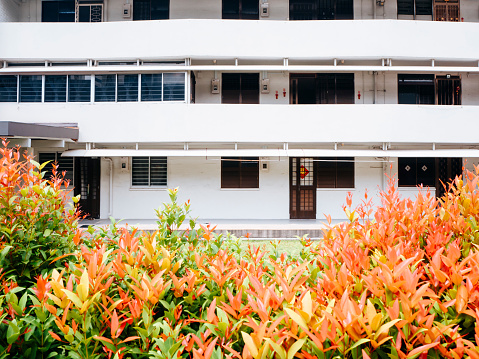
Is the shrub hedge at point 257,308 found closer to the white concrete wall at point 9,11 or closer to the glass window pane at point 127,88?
the glass window pane at point 127,88

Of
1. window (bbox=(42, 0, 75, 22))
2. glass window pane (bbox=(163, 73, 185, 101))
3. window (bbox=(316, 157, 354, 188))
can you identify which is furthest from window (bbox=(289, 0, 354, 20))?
window (bbox=(42, 0, 75, 22))

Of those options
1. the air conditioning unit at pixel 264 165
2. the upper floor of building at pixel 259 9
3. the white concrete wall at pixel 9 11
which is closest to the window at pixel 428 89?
the upper floor of building at pixel 259 9

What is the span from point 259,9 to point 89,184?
11001 millimetres

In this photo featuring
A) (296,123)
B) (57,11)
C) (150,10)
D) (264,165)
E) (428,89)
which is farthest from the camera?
(57,11)

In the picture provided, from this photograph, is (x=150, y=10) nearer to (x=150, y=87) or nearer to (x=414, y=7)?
(x=150, y=87)

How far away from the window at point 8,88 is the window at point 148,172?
18.5ft

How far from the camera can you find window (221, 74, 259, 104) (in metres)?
15.2

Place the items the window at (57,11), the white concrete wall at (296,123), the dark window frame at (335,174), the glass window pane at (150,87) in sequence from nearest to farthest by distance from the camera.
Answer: the white concrete wall at (296,123)
the glass window pane at (150,87)
the dark window frame at (335,174)
the window at (57,11)

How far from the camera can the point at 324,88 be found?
15.3 m

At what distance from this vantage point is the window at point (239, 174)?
15055 millimetres

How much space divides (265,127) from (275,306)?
1248 centimetres

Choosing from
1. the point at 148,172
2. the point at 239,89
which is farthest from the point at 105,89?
the point at 239,89

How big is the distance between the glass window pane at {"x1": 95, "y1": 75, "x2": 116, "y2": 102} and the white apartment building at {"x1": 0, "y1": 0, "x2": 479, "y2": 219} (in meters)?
0.04

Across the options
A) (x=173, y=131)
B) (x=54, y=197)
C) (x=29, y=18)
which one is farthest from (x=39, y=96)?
(x=54, y=197)
